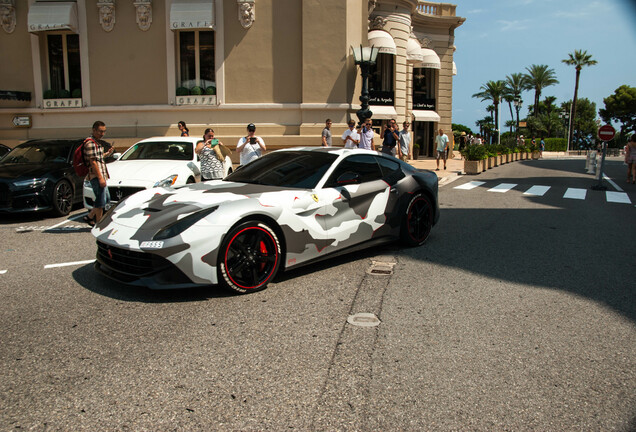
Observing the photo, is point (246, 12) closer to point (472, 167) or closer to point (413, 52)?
point (472, 167)

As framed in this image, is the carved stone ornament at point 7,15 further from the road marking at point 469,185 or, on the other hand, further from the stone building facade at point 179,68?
the road marking at point 469,185

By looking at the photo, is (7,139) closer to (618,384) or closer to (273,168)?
(273,168)

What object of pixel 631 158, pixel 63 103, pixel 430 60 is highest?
pixel 430 60

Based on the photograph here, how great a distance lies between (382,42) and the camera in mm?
28938

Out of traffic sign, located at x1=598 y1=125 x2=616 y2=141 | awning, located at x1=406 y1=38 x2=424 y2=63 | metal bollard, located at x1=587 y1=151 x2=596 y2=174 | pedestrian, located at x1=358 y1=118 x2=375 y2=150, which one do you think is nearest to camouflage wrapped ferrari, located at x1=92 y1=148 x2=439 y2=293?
pedestrian, located at x1=358 y1=118 x2=375 y2=150

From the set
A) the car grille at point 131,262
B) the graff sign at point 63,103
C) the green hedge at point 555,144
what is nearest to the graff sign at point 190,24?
the graff sign at point 63,103

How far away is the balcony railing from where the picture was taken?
3634 centimetres

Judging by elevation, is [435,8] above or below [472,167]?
above

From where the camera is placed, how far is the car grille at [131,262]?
4824 millimetres

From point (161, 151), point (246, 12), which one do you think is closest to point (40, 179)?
point (161, 151)

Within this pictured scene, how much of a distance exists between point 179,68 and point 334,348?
53.9ft

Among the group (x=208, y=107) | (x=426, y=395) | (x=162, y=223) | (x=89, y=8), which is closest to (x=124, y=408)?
(x=426, y=395)

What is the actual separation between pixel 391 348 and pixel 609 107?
314ft

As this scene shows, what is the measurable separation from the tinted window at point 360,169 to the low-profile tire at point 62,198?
21.3 feet
